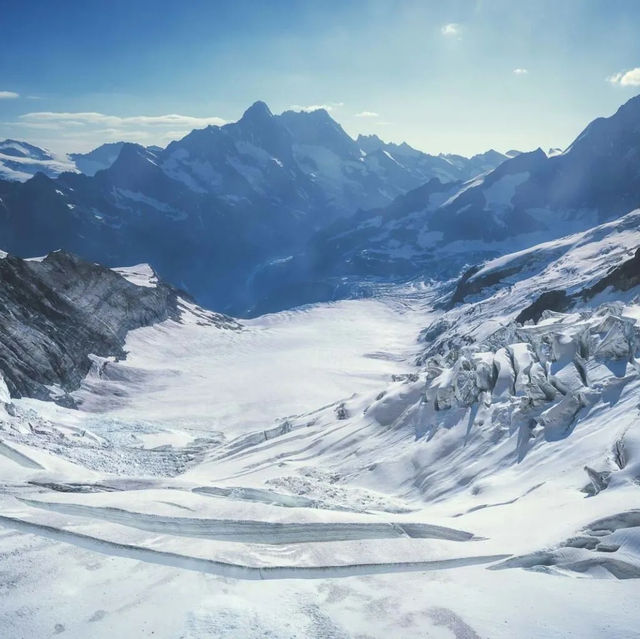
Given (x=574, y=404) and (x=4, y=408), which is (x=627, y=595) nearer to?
(x=574, y=404)

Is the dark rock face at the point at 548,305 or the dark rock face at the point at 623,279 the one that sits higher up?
the dark rock face at the point at 623,279

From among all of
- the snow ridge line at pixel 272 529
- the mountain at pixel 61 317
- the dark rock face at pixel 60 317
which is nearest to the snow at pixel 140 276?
the mountain at pixel 61 317

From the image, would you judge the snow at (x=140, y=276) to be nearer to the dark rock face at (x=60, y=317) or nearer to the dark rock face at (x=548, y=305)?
the dark rock face at (x=60, y=317)

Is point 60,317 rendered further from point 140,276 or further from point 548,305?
point 548,305

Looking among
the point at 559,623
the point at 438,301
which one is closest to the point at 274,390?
the point at 559,623

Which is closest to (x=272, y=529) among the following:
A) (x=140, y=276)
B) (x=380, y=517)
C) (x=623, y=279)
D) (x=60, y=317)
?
(x=380, y=517)

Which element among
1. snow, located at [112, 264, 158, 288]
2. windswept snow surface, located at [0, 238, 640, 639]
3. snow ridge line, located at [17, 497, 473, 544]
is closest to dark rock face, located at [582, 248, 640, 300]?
windswept snow surface, located at [0, 238, 640, 639]
